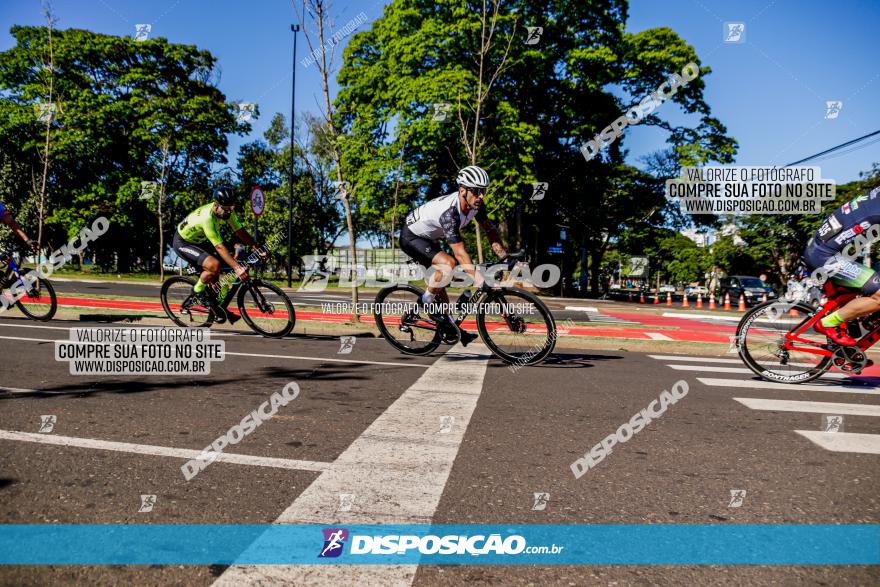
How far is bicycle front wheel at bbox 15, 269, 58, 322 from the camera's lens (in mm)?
9000

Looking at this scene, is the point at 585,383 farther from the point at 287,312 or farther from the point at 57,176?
the point at 57,176

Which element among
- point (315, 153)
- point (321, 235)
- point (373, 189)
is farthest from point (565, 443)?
point (321, 235)

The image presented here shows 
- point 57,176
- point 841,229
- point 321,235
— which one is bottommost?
point 841,229

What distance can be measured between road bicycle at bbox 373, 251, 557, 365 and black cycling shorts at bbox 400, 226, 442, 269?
0.52m

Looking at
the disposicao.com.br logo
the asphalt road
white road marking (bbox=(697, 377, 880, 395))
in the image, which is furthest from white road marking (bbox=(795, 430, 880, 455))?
the disposicao.com.br logo

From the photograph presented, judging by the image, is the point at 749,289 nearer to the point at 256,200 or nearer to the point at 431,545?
the point at 256,200

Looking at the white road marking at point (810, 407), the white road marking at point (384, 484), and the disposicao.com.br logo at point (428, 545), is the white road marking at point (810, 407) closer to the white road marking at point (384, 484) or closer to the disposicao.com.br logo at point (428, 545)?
the white road marking at point (384, 484)

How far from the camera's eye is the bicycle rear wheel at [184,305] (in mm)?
8484

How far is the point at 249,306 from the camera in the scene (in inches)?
328

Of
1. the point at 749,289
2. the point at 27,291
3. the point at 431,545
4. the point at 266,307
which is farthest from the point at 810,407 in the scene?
the point at 749,289

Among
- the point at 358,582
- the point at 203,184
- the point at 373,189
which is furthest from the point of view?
the point at 203,184

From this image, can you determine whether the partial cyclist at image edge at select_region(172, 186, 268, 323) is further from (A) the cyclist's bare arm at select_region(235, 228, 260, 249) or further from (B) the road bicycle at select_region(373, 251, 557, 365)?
(B) the road bicycle at select_region(373, 251, 557, 365)

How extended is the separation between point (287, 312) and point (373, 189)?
19.0m

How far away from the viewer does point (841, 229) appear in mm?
5242
